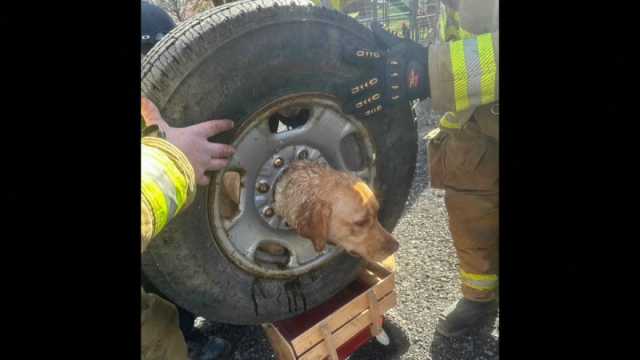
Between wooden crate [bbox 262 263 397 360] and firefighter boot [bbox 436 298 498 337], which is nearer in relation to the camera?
wooden crate [bbox 262 263 397 360]

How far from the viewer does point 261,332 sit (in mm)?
2256

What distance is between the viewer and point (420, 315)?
92.7 inches

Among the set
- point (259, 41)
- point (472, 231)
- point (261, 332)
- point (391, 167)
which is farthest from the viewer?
point (261, 332)

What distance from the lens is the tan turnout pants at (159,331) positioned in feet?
4.69

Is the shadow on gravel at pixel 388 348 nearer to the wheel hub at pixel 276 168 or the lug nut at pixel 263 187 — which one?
the wheel hub at pixel 276 168

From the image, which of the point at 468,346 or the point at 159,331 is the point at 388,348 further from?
the point at 159,331

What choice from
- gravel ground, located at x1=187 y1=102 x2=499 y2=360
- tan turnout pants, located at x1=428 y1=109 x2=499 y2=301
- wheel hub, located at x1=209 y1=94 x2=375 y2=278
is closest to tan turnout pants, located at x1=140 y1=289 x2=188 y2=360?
wheel hub, located at x1=209 y1=94 x2=375 y2=278

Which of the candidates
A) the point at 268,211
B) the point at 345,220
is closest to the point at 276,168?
the point at 268,211

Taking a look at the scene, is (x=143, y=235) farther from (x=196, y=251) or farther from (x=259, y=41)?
(x=259, y=41)

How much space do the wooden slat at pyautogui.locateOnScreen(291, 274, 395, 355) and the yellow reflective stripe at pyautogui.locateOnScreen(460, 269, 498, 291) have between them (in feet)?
1.47

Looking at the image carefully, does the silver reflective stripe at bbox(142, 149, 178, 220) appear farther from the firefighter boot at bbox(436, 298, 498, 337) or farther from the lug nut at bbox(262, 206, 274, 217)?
the firefighter boot at bbox(436, 298, 498, 337)

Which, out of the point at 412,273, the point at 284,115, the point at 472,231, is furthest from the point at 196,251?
the point at 412,273

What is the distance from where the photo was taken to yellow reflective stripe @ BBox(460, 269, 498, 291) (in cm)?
211
